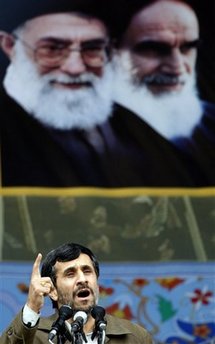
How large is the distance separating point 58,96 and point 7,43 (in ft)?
1.39

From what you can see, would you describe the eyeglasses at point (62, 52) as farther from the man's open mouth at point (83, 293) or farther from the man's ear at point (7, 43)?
the man's open mouth at point (83, 293)

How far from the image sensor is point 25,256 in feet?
22.7

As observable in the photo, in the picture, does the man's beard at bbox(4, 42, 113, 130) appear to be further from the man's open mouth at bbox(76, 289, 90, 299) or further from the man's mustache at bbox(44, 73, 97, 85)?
the man's open mouth at bbox(76, 289, 90, 299)

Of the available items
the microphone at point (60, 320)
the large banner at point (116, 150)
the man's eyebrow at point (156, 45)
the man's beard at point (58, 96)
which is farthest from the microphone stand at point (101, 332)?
the man's eyebrow at point (156, 45)

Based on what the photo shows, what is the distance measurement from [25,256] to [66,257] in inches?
88.4

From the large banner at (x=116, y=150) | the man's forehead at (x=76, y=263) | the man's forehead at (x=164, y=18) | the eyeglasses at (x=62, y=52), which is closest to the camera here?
the man's forehead at (x=76, y=263)

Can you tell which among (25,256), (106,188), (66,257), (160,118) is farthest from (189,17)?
(66,257)

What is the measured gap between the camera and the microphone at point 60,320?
434 cm

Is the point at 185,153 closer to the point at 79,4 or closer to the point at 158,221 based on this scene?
the point at 158,221

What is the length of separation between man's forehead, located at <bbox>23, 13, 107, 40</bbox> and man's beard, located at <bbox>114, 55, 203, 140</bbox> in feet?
0.81

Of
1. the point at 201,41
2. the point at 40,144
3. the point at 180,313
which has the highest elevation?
the point at 201,41

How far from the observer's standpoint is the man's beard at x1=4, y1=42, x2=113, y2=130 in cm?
703

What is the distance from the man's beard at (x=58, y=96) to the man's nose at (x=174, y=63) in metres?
0.35

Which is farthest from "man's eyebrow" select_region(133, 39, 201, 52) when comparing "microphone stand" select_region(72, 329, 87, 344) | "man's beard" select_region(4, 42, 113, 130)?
"microphone stand" select_region(72, 329, 87, 344)
